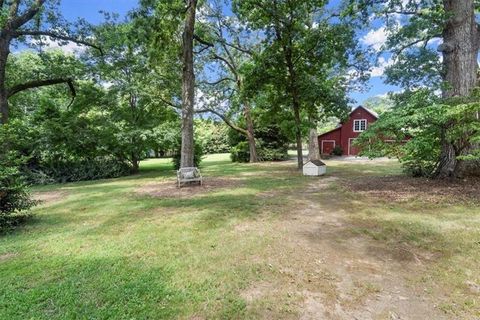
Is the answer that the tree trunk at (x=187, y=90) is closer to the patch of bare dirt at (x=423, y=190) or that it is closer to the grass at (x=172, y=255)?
the grass at (x=172, y=255)

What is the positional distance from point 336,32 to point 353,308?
13.4 metres

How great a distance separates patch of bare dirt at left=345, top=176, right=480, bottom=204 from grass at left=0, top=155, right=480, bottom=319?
762 millimetres

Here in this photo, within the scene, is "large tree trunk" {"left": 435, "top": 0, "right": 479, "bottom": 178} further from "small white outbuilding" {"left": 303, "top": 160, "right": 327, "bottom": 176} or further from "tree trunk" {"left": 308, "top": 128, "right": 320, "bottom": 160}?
"tree trunk" {"left": 308, "top": 128, "right": 320, "bottom": 160}

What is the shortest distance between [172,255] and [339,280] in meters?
2.29

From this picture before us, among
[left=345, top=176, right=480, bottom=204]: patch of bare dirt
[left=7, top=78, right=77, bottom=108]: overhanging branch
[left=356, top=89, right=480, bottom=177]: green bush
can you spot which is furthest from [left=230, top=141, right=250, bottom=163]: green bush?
[left=356, top=89, right=480, bottom=177]: green bush

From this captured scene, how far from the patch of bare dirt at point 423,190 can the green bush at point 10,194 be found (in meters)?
8.35

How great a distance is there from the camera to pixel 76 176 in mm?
14789

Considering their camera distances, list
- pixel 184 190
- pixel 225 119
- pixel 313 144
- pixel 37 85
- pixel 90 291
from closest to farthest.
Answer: pixel 90 291
pixel 184 190
pixel 37 85
pixel 313 144
pixel 225 119

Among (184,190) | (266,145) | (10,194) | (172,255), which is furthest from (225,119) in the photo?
(172,255)

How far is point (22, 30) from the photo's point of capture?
12562mm

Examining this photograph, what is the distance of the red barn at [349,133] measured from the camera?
27516mm

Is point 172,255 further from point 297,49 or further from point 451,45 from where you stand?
point 297,49

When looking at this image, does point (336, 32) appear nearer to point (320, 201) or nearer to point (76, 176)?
point (320, 201)

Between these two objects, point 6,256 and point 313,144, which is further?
point 313,144
